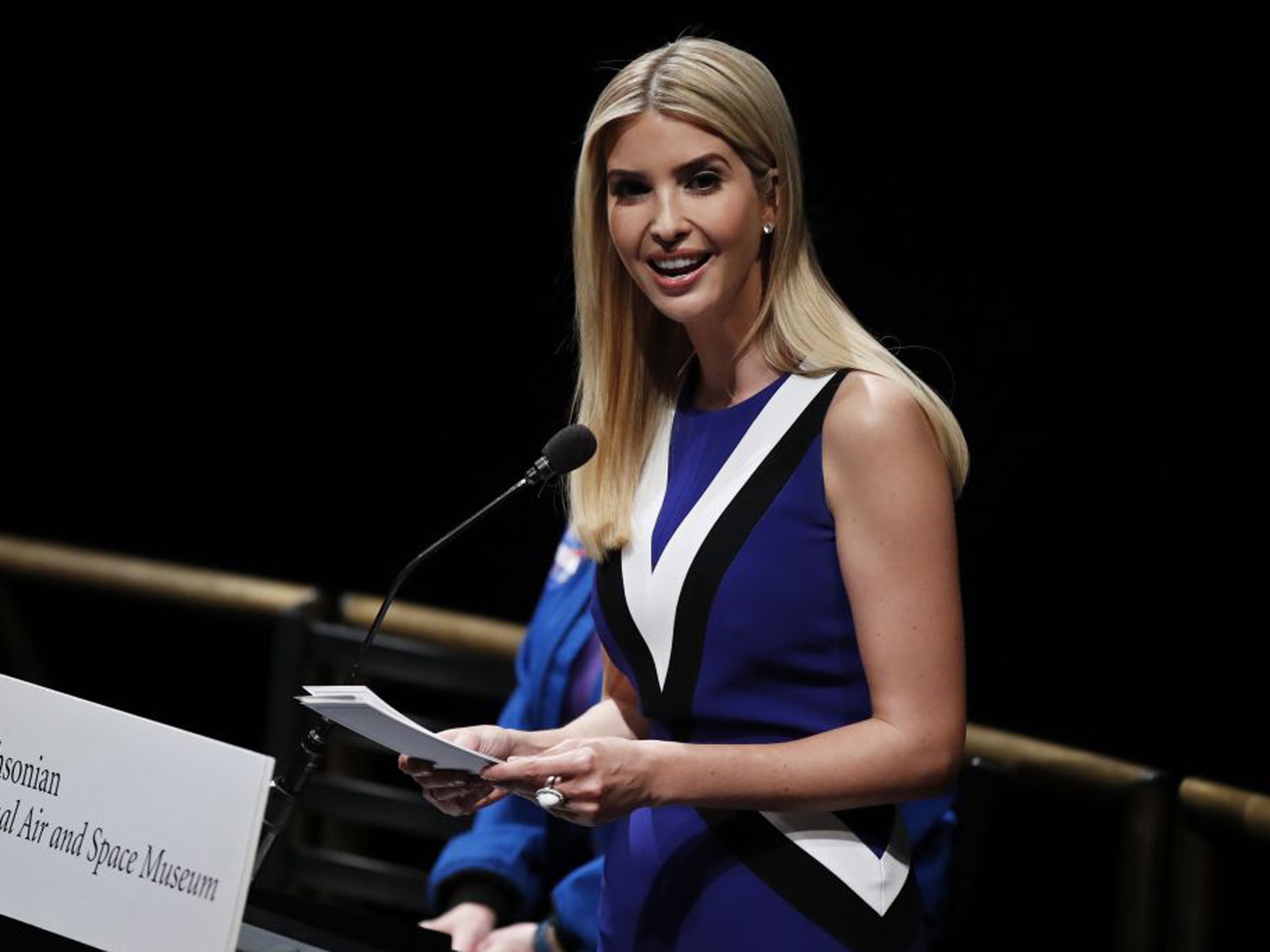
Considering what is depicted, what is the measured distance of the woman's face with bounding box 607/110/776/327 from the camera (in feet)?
4.62

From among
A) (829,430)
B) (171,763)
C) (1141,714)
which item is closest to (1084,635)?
(1141,714)

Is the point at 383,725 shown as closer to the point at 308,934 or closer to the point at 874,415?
the point at 308,934

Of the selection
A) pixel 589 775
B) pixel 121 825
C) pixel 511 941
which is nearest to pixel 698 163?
pixel 589 775

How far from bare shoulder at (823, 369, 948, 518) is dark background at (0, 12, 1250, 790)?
0.67m

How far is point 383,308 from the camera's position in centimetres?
309

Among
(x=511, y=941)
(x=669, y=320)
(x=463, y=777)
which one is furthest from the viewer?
(x=511, y=941)

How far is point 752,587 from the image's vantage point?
1338 millimetres

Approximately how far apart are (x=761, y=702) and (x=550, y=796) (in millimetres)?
229

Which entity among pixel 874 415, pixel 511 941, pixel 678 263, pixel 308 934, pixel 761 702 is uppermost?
pixel 678 263

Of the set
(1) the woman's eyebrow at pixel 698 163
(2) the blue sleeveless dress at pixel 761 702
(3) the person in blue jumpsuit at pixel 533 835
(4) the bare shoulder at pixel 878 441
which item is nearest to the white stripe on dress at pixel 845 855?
(2) the blue sleeveless dress at pixel 761 702

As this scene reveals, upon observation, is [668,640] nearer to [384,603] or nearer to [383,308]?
[384,603]

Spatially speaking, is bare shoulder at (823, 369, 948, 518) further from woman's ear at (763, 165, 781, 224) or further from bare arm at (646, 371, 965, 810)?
woman's ear at (763, 165, 781, 224)

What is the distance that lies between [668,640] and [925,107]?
3.78 ft

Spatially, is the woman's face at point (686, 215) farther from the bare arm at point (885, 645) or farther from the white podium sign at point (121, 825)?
the white podium sign at point (121, 825)
